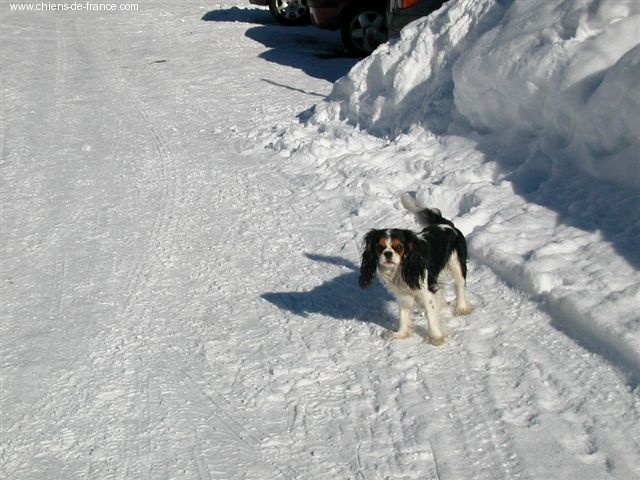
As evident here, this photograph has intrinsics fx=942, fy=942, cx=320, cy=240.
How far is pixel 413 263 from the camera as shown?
6.06 meters

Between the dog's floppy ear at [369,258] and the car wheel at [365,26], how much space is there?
34.5 ft

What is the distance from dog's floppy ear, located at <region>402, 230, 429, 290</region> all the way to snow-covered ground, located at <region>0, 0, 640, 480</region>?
1.62 feet

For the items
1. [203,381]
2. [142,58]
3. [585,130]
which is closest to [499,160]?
[585,130]

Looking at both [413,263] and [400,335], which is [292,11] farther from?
[413,263]

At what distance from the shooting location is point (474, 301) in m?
6.86

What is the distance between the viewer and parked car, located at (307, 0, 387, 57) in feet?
53.0

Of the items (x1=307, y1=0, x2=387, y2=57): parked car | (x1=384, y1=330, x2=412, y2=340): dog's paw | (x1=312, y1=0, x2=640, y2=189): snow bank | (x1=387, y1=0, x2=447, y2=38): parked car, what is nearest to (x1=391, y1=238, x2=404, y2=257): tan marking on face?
(x1=384, y1=330, x2=412, y2=340): dog's paw

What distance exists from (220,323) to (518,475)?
117 inches

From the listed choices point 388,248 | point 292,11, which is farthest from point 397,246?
point 292,11

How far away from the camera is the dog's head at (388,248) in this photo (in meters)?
6.02

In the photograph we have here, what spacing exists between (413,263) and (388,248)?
20cm

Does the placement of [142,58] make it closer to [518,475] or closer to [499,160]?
[499,160]

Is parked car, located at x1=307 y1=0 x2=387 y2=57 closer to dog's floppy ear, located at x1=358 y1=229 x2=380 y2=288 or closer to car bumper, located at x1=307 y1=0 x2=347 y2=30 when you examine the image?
car bumper, located at x1=307 y1=0 x2=347 y2=30

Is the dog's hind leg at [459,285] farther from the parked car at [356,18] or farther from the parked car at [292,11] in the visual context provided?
the parked car at [292,11]
